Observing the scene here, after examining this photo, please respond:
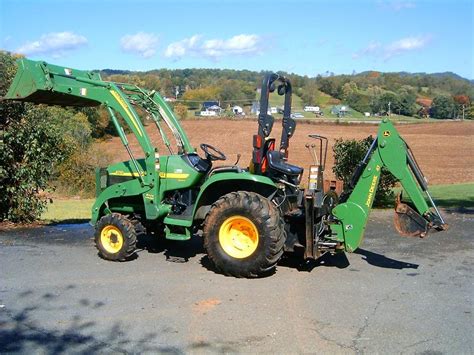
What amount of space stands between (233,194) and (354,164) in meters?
8.12

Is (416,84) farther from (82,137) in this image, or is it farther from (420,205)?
(420,205)

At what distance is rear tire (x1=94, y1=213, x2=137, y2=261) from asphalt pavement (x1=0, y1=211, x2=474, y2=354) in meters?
0.16

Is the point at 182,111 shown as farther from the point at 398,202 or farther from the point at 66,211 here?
the point at 398,202

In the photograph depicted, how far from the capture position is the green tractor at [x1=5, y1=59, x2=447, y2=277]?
7234 mm

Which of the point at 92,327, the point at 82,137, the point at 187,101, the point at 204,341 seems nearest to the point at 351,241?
the point at 204,341

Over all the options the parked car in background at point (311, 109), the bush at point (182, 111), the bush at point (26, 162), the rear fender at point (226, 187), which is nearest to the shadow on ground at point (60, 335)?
the rear fender at point (226, 187)

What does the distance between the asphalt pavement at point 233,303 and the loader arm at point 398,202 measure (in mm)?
565

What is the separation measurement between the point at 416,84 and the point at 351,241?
80871 mm

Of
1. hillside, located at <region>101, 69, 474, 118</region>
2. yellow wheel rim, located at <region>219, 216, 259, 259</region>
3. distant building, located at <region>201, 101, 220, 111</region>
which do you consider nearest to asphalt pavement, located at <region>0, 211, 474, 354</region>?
yellow wheel rim, located at <region>219, 216, 259, 259</region>

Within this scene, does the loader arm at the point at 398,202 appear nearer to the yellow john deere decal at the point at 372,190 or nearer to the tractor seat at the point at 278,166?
the yellow john deere decal at the point at 372,190

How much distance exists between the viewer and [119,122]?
334 inches

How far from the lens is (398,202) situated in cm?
763

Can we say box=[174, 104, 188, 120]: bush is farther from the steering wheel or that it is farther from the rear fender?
the rear fender

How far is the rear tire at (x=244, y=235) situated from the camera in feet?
23.0
